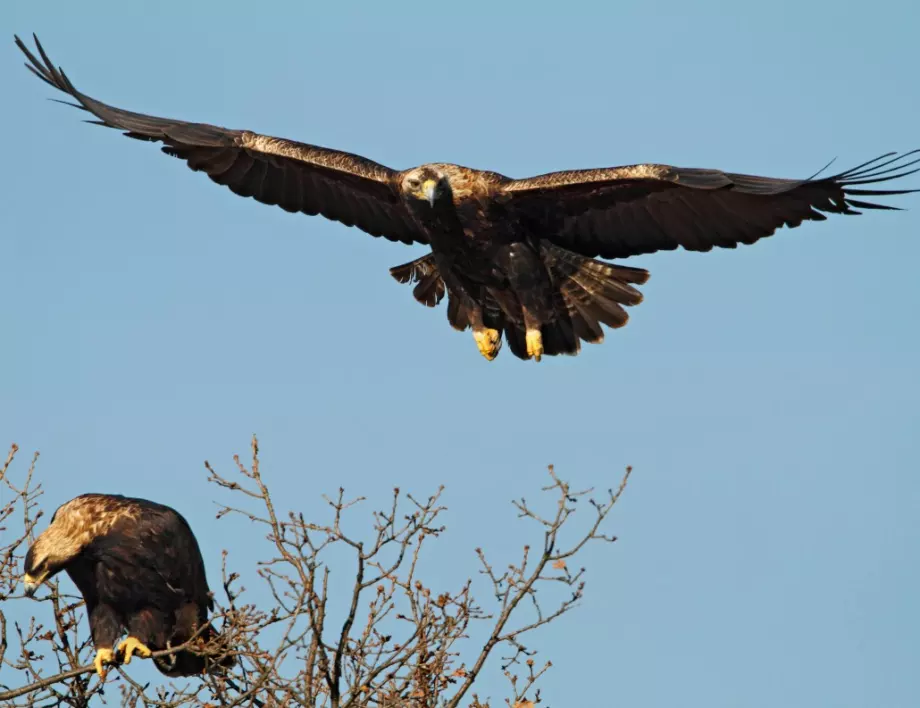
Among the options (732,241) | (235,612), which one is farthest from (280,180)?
(235,612)

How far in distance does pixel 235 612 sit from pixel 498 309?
4.72m

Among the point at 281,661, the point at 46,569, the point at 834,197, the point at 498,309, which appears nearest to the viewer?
the point at 281,661

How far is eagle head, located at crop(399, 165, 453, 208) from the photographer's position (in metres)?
10.9

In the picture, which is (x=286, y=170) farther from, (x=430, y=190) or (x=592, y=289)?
(x=592, y=289)

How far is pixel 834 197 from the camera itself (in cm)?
1000

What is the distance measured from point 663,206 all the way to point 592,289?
3.38 ft

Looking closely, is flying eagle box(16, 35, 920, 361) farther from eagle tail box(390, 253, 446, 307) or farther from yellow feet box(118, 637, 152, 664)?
yellow feet box(118, 637, 152, 664)

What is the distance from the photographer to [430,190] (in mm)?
10891

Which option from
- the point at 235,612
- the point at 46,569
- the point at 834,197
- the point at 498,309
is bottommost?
the point at 235,612

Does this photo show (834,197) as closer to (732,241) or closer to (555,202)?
(732,241)

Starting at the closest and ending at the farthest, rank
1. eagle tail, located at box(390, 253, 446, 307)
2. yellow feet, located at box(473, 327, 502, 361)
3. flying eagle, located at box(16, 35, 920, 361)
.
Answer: flying eagle, located at box(16, 35, 920, 361) < yellow feet, located at box(473, 327, 502, 361) < eagle tail, located at box(390, 253, 446, 307)

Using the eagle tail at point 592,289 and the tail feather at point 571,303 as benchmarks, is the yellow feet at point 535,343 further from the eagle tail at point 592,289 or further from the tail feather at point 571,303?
the eagle tail at point 592,289

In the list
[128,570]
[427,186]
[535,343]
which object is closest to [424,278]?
[535,343]

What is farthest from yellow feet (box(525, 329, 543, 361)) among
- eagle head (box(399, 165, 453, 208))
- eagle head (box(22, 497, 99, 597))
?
eagle head (box(22, 497, 99, 597))
